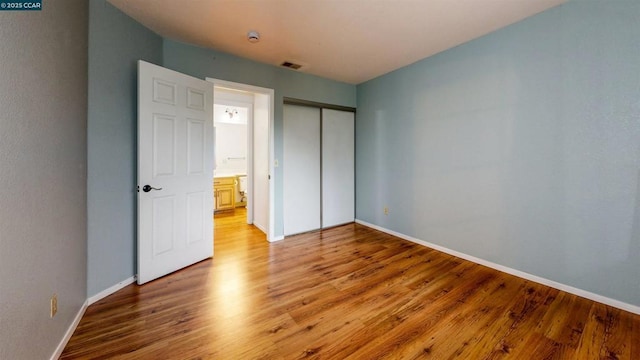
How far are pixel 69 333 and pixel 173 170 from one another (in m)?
1.41

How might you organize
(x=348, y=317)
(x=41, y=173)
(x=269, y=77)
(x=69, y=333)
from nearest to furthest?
(x=41, y=173), (x=69, y=333), (x=348, y=317), (x=269, y=77)

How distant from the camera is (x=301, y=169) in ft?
12.6

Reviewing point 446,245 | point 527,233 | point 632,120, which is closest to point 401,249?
point 446,245

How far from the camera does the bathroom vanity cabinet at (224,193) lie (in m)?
5.18

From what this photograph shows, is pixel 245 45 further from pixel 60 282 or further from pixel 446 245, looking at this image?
pixel 446 245

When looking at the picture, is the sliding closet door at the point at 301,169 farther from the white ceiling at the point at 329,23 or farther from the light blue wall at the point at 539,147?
the light blue wall at the point at 539,147

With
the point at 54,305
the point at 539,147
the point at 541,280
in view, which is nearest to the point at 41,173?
the point at 54,305

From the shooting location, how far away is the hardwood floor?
60.1 inches

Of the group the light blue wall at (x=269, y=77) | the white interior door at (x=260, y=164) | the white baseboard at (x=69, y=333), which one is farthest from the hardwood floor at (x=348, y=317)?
the light blue wall at (x=269, y=77)

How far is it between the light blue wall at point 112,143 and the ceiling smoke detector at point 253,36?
1001 mm

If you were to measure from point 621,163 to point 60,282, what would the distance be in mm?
4016

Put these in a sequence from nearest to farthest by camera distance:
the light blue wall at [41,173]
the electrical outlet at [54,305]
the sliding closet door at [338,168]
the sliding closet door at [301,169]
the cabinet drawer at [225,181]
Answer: the light blue wall at [41,173]
the electrical outlet at [54,305]
the sliding closet door at [301,169]
the sliding closet door at [338,168]
the cabinet drawer at [225,181]

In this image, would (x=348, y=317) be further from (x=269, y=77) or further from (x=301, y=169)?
(x=269, y=77)

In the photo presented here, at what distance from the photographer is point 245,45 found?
9.20 feet
